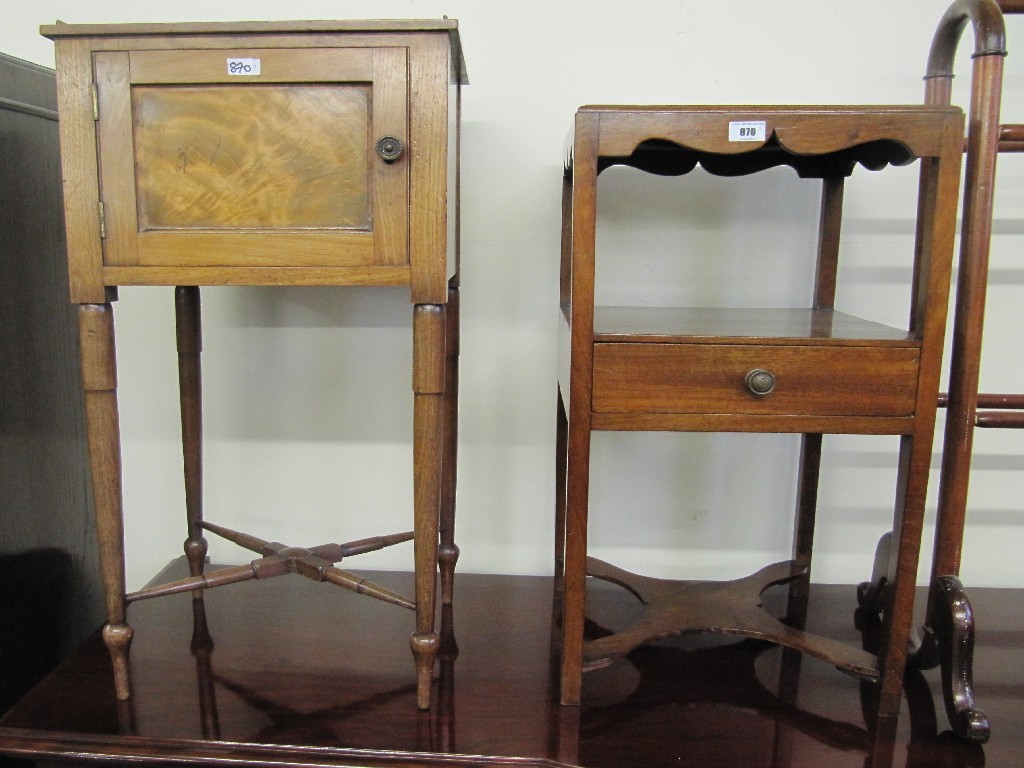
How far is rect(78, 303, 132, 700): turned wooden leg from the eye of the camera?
1147mm

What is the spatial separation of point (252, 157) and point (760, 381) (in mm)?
768

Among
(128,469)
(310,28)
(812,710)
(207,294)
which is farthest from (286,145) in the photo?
(812,710)

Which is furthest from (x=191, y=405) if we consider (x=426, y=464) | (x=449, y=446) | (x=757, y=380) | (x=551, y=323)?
(x=757, y=380)

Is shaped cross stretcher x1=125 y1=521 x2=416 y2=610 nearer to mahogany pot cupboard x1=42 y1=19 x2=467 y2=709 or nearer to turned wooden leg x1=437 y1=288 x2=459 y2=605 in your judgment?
turned wooden leg x1=437 y1=288 x2=459 y2=605

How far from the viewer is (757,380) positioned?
1108 millimetres

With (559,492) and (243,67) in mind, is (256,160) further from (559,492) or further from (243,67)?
(559,492)

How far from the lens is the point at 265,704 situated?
49.6 inches

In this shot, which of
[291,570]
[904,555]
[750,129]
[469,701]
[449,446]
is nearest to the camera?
[750,129]

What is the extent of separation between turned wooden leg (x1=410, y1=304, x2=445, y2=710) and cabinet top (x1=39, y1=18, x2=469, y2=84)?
0.37m

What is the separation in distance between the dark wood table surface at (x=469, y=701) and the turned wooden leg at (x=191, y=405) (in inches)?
4.9

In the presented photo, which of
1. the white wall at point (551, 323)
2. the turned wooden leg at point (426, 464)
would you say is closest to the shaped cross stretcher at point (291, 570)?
the turned wooden leg at point (426, 464)

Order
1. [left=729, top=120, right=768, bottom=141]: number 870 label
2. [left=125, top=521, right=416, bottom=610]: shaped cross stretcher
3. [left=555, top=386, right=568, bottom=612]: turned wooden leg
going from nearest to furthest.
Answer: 1. [left=729, top=120, right=768, bottom=141]: number 870 label
2. [left=125, top=521, right=416, bottom=610]: shaped cross stretcher
3. [left=555, top=386, right=568, bottom=612]: turned wooden leg

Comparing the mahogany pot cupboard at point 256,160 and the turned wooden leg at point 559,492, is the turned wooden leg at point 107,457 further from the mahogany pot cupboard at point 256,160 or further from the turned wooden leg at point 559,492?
the turned wooden leg at point 559,492

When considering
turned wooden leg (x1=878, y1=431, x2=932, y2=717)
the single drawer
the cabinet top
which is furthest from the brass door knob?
turned wooden leg (x1=878, y1=431, x2=932, y2=717)
